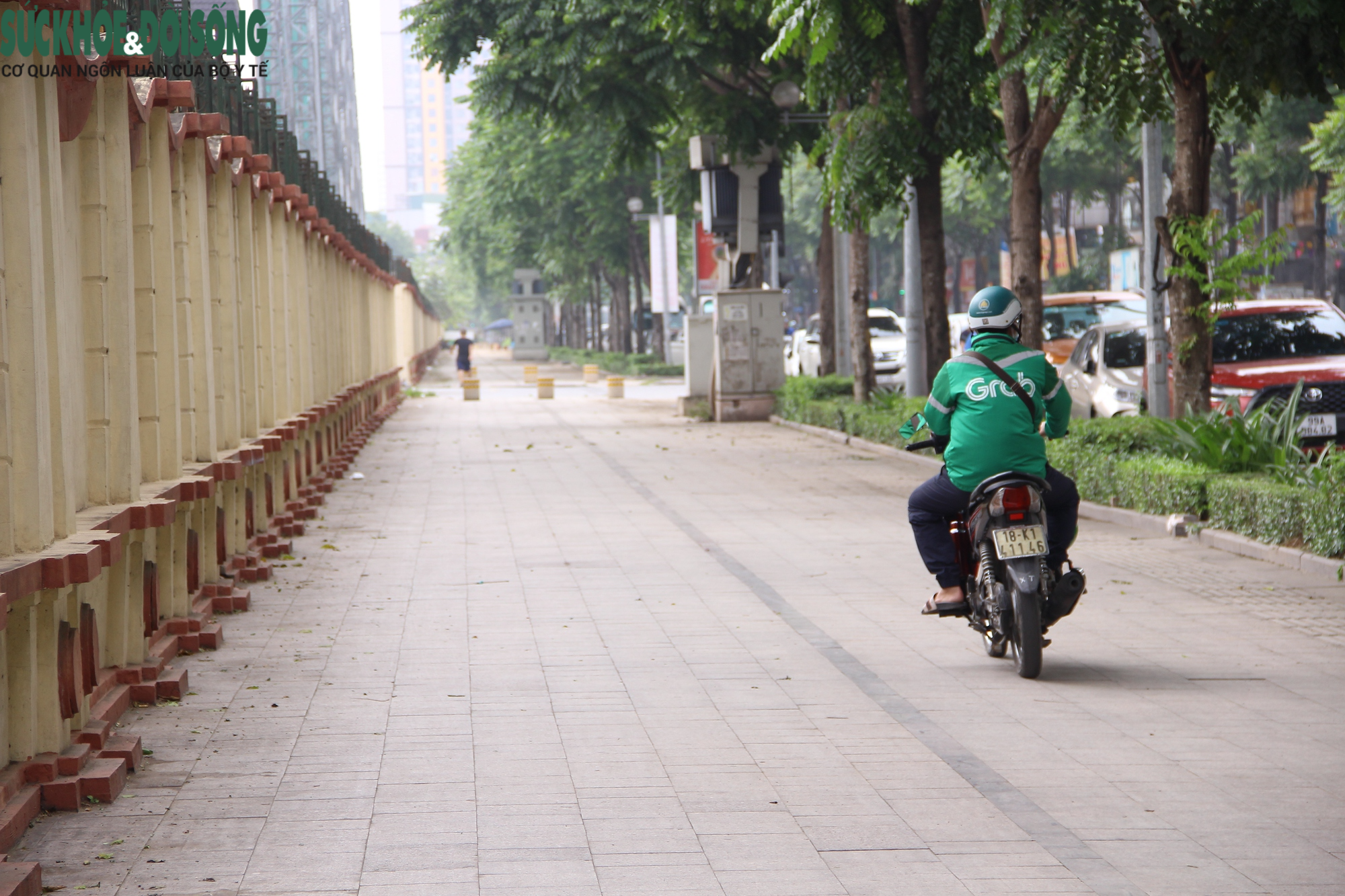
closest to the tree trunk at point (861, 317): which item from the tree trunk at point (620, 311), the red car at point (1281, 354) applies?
the red car at point (1281, 354)

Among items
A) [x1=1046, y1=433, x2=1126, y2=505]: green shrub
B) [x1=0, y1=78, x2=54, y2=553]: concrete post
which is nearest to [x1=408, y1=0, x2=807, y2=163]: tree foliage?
[x1=1046, y1=433, x2=1126, y2=505]: green shrub

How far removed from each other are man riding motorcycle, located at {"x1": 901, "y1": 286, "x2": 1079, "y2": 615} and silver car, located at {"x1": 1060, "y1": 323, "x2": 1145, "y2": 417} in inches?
412

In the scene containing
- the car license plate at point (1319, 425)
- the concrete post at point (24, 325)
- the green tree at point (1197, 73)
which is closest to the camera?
the concrete post at point (24, 325)

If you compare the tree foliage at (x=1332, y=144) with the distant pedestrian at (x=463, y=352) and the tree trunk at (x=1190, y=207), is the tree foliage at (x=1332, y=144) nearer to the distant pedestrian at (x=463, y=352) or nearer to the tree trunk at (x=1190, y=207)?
the tree trunk at (x=1190, y=207)

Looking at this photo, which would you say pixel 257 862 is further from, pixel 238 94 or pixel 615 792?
pixel 238 94

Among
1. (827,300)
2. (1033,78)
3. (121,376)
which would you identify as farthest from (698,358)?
(121,376)

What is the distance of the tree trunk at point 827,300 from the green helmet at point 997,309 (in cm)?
1951

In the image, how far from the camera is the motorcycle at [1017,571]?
7195 millimetres

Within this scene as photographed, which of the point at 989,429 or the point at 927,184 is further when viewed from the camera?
the point at 927,184

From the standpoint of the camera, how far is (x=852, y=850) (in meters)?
4.93

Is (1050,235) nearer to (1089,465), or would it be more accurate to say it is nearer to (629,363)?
(629,363)

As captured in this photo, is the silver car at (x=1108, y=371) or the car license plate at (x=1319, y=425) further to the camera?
the silver car at (x=1108, y=371)

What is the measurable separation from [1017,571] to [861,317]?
1634cm

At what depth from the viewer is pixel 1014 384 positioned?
24.6 ft
